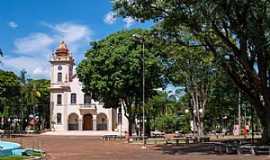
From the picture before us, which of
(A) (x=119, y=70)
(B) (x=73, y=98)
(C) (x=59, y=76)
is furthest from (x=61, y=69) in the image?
(A) (x=119, y=70)

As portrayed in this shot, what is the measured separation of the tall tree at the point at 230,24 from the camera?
2881 cm

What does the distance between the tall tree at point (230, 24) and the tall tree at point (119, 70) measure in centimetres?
2212

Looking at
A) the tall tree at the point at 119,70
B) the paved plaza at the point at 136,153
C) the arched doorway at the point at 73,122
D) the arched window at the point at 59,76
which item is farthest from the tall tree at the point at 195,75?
the arched window at the point at 59,76

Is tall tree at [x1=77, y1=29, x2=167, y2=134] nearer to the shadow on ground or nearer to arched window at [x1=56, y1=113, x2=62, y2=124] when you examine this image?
the shadow on ground

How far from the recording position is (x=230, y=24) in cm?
3144

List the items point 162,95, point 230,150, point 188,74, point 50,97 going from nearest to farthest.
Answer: point 230,150
point 188,74
point 162,95
point 50,97

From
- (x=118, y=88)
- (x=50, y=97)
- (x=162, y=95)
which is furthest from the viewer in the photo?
(x=50, y=97)

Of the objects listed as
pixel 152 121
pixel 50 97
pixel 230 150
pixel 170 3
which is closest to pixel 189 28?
pixel 170 3

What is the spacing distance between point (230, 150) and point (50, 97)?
3193 inches

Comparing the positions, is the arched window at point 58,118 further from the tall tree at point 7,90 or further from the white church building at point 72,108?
the tall tree at point 7,90

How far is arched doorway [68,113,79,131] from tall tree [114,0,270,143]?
7360 cm

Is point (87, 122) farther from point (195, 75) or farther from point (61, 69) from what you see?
point (195, 75)

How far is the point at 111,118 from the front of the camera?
103 m

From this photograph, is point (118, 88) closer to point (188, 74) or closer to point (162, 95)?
point (188, 74)
